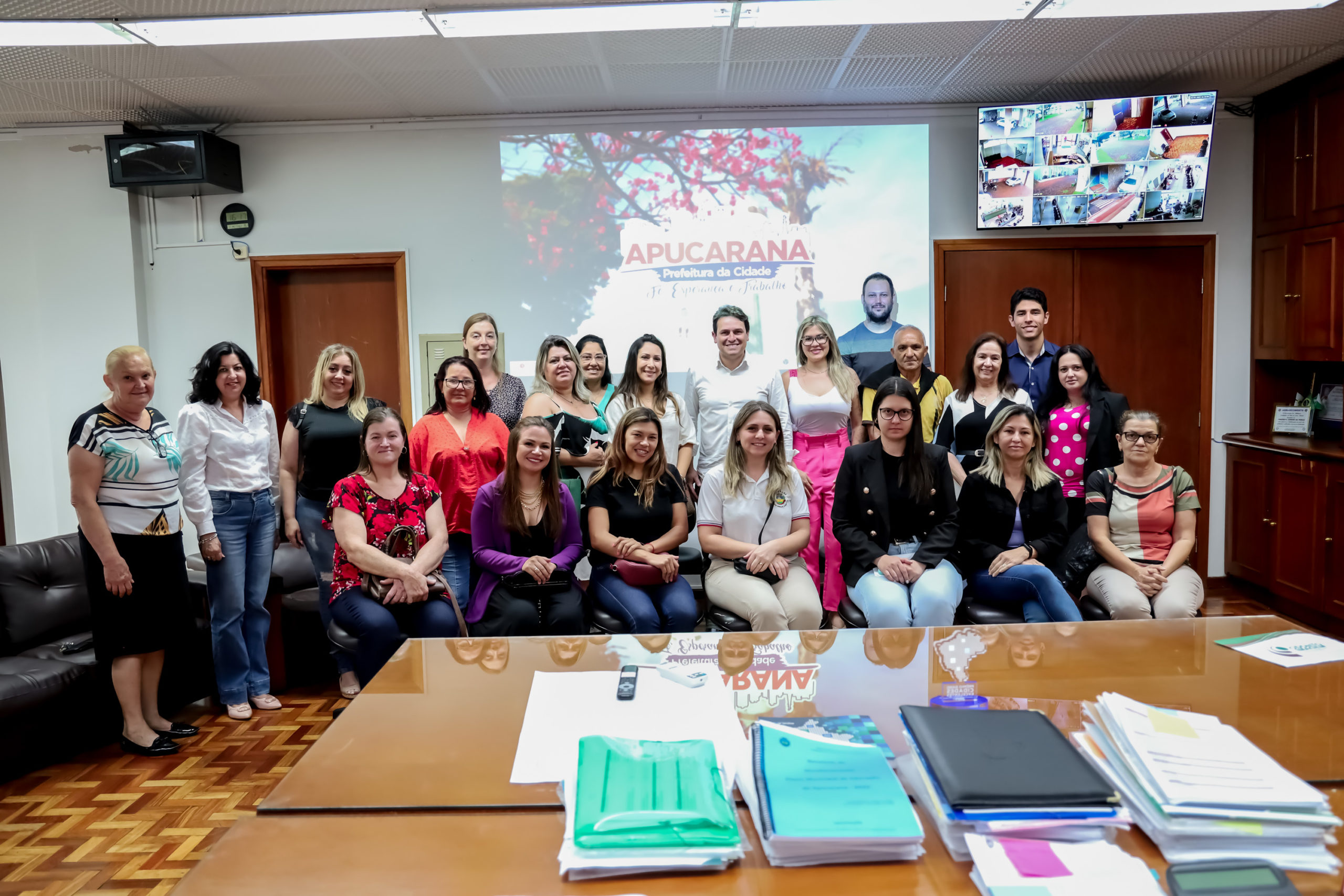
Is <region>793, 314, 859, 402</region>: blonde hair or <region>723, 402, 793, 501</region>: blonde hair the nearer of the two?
<region>723, 402, 793, 501</region>: blonde hair

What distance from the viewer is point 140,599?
124 inches

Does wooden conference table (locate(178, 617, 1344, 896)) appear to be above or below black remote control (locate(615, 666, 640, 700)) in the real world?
below

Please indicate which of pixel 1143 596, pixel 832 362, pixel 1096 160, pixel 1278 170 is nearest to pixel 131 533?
pixel 832 362

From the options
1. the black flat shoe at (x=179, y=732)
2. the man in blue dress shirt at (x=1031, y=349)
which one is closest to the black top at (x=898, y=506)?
the man in blue dress shirt at (x=1031, y=349)

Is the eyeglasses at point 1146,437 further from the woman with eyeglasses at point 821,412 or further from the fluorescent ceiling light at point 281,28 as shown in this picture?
the fluorescent ceiling light at point 281,28

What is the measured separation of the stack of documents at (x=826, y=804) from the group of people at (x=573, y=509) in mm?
1883

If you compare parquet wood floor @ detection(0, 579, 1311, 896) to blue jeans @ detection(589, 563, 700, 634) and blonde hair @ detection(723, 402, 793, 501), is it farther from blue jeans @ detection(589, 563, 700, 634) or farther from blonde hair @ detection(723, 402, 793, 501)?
blonde hair @ detection(723, 402, 793, 501)

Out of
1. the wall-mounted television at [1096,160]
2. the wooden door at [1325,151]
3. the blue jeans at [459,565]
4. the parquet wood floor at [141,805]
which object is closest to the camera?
the parquet wood floor at [141,805]

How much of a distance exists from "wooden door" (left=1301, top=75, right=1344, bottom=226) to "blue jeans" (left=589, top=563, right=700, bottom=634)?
13.8ft

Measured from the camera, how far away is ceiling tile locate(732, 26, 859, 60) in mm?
4043

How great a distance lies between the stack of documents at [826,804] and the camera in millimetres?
1117

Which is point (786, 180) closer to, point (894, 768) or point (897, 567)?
point (897, 567)

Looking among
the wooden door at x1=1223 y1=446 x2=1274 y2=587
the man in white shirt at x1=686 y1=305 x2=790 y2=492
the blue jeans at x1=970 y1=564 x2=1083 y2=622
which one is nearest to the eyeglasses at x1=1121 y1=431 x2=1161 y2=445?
the blue jeans at x1=970 y1=564 x2=1083 y2=622

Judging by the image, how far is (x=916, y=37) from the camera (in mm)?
4141
